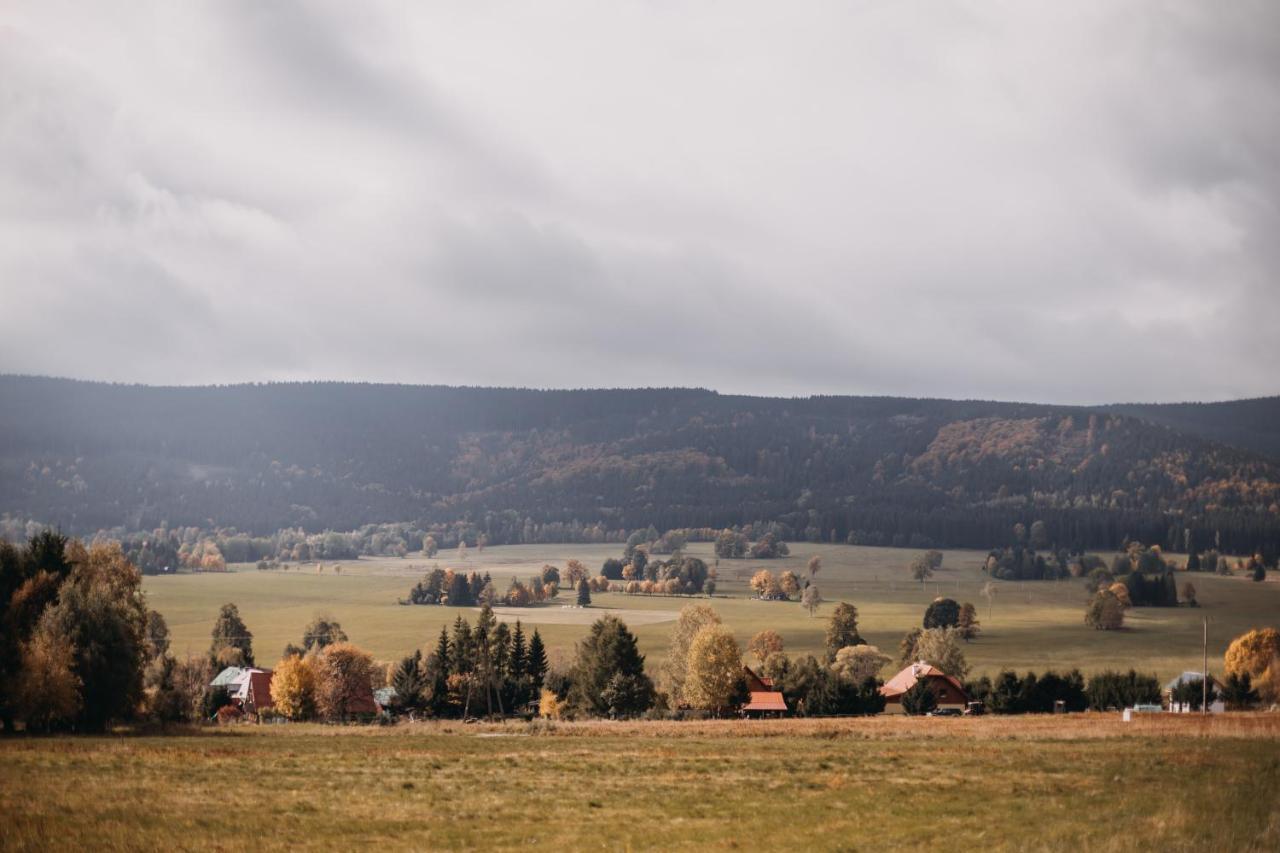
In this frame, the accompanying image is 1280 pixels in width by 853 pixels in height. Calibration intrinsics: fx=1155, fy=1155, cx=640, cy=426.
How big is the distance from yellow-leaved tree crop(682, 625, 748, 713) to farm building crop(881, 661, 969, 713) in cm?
1540

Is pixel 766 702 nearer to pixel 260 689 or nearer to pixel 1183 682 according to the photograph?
pixel 1183 682

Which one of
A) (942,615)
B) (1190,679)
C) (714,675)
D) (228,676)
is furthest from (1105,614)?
(228,676)

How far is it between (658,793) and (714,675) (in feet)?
199

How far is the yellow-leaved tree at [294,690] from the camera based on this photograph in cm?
9500

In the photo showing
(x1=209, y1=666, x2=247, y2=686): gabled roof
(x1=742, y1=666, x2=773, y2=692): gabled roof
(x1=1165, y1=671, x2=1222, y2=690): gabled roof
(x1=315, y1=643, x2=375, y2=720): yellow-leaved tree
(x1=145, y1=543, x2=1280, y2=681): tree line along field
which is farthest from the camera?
(x1=145, y1=543, x2=1280, y2=681): tree line along field

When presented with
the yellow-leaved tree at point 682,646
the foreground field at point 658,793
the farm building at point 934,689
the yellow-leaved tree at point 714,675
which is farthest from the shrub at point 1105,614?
the foreground field at point 658,793

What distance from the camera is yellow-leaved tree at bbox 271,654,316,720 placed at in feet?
312

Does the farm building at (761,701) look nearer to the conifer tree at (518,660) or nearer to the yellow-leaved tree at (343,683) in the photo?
the conifer tree at (518,660)

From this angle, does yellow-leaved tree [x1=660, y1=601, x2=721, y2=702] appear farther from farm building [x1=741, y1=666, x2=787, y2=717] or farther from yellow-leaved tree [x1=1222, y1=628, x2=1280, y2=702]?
yellow-leaved tree [x1=1222, y1=628, x2=1280, y2=702]

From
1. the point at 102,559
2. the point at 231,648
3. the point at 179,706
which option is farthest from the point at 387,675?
the point at 102,559

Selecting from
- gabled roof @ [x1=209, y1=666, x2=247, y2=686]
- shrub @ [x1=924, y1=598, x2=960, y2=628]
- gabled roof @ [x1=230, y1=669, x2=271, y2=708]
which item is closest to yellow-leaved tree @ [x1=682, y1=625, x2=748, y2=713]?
gabled roof @ [x1=230, y1=669, x2=271, y2=708]

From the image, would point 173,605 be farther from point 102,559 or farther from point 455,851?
point 455,851

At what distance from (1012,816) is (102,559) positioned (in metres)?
55.3

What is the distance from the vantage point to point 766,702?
93875 millimetres
